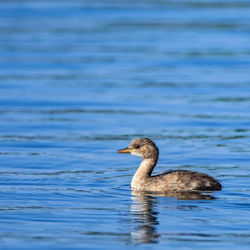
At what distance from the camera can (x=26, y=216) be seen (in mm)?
12398

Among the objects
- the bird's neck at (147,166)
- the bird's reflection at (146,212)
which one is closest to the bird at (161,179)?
the bird's neck at (147,166)

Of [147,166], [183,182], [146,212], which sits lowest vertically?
[146,212]

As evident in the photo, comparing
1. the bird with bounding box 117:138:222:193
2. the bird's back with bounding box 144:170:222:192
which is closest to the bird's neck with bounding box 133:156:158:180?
the bird with bounding box 117:138:222:193

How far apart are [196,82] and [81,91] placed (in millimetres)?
3350

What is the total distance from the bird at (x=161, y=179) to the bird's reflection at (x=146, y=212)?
16 centimetres

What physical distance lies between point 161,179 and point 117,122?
598 centimetres

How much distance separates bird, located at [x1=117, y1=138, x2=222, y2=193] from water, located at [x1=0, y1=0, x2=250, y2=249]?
0.30m

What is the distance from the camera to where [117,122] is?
20094 millimetres

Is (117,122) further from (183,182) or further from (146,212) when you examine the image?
(146,212)

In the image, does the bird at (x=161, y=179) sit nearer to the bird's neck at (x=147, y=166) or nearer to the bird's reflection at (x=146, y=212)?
the bird's neck at (x=147, y=166)

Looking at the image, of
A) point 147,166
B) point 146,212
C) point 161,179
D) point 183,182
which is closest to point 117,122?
point 147,166

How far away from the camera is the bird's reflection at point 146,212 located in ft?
37.3

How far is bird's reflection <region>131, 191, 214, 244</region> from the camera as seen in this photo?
11375 millimetres

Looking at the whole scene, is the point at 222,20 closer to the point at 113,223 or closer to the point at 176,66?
the point at 176,66
